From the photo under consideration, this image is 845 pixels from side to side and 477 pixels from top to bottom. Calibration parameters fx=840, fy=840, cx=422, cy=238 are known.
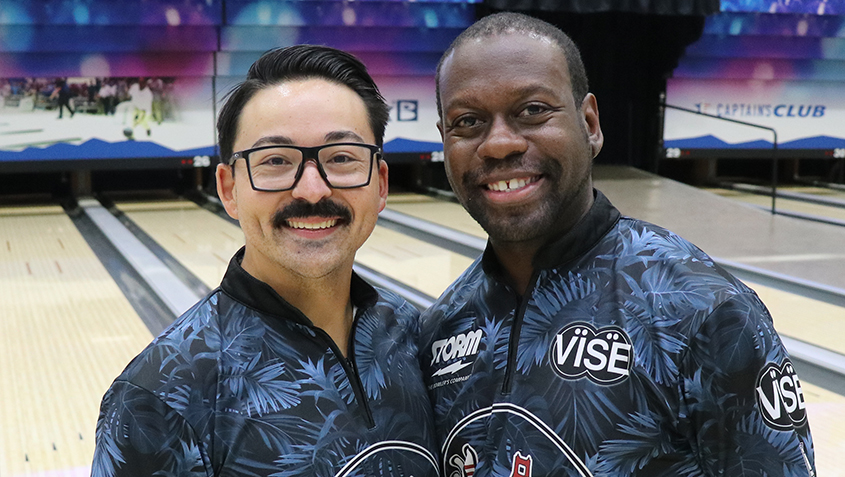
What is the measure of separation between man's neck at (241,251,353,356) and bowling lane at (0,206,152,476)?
117cm

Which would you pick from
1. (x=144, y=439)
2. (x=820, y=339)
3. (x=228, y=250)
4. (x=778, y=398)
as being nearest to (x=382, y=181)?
(x=144, y=439)

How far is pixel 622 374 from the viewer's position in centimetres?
97

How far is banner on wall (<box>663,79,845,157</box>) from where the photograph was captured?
8.10 meters

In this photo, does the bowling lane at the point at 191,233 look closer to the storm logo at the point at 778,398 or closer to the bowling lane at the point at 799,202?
the storm logo at the point at 778,398

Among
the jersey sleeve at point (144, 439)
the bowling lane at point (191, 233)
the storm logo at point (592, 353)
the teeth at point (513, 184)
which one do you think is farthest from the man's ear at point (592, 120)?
the bowling lane at point (191, 233)

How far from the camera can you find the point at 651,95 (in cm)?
842

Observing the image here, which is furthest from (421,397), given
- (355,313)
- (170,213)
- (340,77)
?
(170,213)

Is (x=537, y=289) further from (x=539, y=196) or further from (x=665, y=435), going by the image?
(x=665, y=435)

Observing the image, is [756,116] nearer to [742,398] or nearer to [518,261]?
[518,261]

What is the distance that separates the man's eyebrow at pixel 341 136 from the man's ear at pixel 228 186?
14 centimetres

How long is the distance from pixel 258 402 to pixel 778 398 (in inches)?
22.8

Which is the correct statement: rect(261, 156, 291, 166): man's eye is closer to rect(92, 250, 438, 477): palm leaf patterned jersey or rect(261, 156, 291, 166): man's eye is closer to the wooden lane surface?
rect(92, 250, 438, 477): palm leaf patterned jersey

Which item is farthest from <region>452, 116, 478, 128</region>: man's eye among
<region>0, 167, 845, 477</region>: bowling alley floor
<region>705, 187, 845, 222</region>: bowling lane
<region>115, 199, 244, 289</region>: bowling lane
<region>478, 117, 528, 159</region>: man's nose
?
<region>705, 187, 845, 222</region>: bowling lane

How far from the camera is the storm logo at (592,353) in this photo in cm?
97
